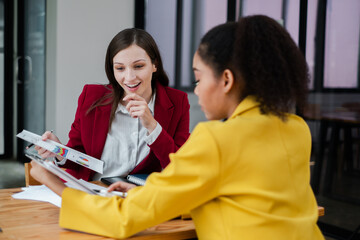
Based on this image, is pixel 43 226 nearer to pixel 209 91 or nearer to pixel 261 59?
pixel 209 91

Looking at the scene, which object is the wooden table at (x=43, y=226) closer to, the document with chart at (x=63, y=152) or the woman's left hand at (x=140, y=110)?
the document with chart at (x=63, y=152)

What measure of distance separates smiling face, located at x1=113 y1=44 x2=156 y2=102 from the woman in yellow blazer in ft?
2.40

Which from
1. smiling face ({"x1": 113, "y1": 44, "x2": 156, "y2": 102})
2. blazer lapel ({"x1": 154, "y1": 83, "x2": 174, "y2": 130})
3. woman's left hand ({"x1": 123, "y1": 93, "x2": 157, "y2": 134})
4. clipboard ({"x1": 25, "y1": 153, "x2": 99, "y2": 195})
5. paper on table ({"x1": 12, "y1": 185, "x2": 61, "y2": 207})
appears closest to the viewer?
clipboard ({"x1": 25, "y1": 153, "x2": 99, "y2": 195})

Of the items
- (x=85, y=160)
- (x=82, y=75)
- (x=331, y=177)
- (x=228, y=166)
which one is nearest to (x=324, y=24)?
(x=331, y=177)

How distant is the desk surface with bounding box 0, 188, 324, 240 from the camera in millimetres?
1141

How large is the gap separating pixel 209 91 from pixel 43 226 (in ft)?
1.89

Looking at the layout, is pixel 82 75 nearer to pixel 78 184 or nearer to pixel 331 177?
pixel 331 177

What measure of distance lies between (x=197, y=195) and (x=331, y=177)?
3.00 meters

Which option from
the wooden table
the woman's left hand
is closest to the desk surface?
the wooden table

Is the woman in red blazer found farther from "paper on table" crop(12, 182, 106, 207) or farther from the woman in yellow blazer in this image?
the woman in yellow blazer

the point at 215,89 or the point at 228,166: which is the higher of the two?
the point at 215,89

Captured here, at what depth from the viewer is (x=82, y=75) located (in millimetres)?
4176

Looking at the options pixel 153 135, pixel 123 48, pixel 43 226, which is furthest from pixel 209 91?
pixel 123 48

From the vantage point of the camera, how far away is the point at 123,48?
184 centimetres
